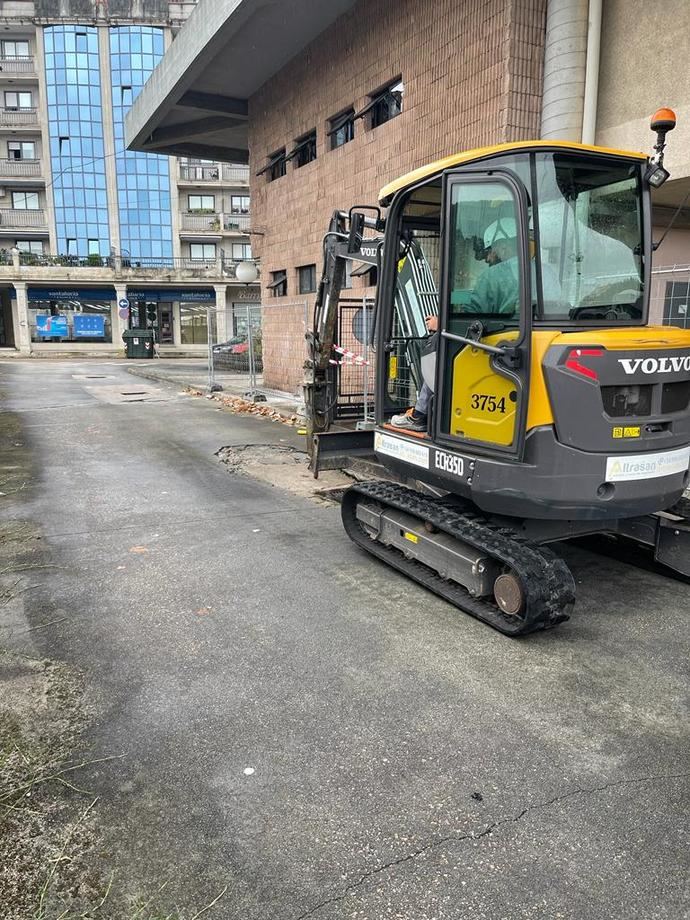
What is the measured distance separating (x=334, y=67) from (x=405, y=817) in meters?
15.7

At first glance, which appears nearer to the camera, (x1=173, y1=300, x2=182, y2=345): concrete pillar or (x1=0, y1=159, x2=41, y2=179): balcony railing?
(x1=173, y1=300, x2=182, y2=345): concrete pillar

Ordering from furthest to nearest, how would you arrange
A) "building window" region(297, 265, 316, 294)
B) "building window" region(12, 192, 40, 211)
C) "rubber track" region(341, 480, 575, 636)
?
"building window" region(12, 192, 40, 211) < "building window" region(297, 265, 316, 294) < "rubber track" region(341, 480, 575, 636)

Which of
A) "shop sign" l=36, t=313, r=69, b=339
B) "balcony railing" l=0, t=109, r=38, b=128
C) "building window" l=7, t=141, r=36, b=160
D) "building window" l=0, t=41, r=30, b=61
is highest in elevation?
"building window" l=0, t=41, r=30, b=61

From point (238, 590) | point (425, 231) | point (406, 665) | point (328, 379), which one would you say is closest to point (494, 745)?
point (406, 665)

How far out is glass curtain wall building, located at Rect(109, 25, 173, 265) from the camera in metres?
52.4

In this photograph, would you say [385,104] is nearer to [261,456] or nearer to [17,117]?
[261,456]

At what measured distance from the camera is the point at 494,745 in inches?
125

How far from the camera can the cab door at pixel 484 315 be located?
3955 millimetres

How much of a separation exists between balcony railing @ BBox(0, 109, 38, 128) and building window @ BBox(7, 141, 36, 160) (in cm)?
133

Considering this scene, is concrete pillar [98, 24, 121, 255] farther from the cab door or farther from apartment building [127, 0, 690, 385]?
the cab door

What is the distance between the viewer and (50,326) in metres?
44.8

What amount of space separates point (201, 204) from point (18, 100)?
15.8 meters

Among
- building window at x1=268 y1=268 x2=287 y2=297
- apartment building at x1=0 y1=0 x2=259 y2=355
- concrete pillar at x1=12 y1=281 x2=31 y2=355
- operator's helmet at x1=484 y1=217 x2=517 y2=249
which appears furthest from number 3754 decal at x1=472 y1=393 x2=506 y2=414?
apartment building at x1=0 y1=0 x2=259 y2=355

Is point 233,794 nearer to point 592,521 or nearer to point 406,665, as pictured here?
point 406,665
